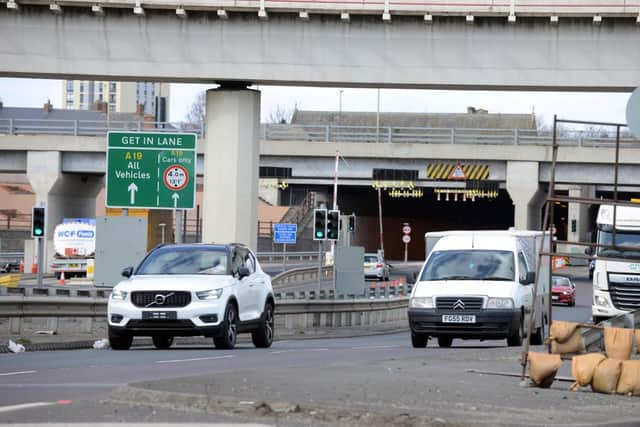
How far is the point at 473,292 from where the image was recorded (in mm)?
23672

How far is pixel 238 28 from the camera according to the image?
A: 32500 millimetres

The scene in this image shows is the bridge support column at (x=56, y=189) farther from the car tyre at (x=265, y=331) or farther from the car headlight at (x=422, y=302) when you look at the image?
the car headlight at (x=422, y=302)

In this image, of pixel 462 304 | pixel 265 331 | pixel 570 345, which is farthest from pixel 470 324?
pixel 570 345

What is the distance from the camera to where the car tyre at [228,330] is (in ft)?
70.1

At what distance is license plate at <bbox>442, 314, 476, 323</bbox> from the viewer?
76.9 feet

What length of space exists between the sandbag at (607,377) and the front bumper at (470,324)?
10.5 m

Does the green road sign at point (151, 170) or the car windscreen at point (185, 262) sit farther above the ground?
the green road sign at point (151, 170)

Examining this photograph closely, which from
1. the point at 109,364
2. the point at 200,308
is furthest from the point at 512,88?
the point at 109,364

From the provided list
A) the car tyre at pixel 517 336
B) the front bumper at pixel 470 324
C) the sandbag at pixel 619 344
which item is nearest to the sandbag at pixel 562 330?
the sandbag at pixel 619 344

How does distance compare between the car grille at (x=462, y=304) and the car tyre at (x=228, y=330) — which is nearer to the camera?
the car tyre at (x=228, y=330)

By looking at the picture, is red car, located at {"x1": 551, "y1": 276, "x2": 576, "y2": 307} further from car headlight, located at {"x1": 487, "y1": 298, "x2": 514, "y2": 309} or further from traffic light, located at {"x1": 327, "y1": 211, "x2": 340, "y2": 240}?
car headlight, located at {"x1": 487, "y1": 298, "x2": 514, "y2": 309}

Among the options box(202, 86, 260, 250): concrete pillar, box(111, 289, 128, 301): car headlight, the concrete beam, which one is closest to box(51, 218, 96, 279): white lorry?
box(202, 86, 260, 250): concrete pillar

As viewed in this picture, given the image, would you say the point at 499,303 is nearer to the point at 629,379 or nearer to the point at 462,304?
the point at 462,304

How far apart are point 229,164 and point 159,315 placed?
13.3m
